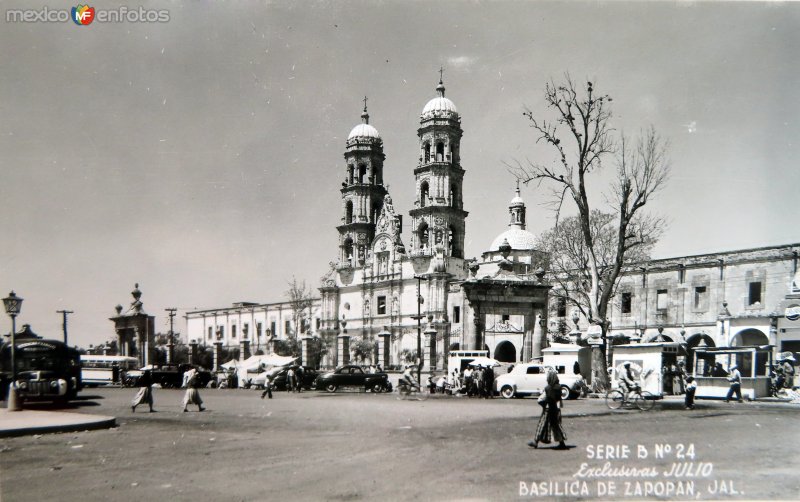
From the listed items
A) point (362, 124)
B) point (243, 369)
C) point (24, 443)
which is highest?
point (362, 124)

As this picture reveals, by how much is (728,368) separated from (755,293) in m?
21.4

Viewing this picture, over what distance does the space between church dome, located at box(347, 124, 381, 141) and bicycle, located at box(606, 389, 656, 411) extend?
171ft

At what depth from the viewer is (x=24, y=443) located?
11.8 m

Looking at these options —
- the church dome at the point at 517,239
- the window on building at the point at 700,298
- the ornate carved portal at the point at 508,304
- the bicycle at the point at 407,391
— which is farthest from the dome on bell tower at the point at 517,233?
the bicycle at the point at 407,391

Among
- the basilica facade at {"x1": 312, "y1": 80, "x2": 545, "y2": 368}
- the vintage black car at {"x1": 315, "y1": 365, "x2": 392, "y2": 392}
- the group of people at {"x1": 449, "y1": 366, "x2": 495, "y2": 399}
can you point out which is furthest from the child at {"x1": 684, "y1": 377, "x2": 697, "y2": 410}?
the basilica facade at {"x1": 312, "y1": 80, "x2": 545, "y2": 368}

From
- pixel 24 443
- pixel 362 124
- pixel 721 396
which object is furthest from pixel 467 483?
pixel 362 124

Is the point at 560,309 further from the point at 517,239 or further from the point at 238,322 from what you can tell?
the point at 238,322

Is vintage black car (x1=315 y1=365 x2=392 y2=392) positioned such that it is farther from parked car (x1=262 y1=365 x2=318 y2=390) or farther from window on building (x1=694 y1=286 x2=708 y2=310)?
window on building (x1=694 y1=286 x2=708 y2=310)

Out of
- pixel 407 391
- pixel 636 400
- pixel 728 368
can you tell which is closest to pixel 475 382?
pixel 407 391

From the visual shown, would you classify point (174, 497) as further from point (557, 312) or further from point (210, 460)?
point (557, 312)

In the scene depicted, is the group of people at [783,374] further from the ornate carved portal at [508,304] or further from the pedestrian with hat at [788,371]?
the ornate carved portal at [508,304]

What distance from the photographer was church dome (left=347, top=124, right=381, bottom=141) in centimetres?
6738

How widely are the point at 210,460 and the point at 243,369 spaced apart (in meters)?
30.0

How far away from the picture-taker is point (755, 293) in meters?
42.6
